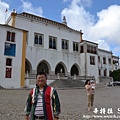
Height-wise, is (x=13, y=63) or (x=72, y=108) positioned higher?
(x=13, y=63)

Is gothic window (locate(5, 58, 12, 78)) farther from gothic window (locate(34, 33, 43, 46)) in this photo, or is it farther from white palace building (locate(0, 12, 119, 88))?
gothic window (locate(34, 33, 43, 46))

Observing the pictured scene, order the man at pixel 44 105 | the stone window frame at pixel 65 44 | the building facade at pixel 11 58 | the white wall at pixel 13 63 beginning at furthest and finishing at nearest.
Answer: the stone window frame at pixel 65 44, the building facade at pixel 11 58, the white wall at pixel 13 63, the man at pixel 44 105

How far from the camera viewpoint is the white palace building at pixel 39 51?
74.4 ft

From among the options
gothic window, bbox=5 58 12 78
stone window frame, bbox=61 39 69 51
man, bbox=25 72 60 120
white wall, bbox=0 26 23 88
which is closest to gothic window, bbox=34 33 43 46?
stone window frame, bbox=61 39 69 51

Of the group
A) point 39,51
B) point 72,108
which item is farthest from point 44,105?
point 39,51

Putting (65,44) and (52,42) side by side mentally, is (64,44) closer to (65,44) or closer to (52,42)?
(65,44)

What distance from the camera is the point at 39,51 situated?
2986cm

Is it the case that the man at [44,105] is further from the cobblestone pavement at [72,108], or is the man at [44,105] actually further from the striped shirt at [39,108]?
the cobblestone pavement at [72,108]

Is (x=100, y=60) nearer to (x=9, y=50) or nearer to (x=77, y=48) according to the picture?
(x=77, y=48)

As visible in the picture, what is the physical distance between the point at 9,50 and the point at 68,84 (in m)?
10.4

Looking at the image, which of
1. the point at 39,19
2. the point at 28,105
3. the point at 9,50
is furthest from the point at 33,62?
the point at 28,105

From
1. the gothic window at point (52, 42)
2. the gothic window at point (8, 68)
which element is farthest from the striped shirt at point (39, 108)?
the gothic window at point (52, 42)

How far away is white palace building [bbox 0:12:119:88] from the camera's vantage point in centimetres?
2269

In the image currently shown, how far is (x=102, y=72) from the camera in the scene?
45500mm
